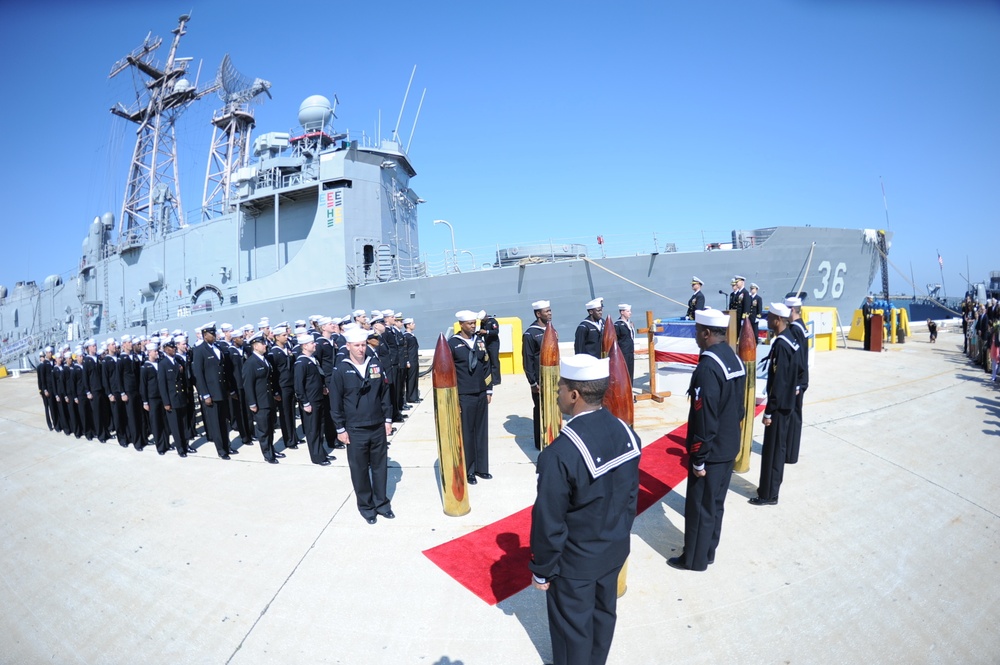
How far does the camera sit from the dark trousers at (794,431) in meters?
4.46

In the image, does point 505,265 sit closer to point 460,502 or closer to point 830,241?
point 830,241

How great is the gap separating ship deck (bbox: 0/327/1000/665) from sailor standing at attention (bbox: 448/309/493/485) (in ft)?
1.10

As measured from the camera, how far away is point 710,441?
10.3ft

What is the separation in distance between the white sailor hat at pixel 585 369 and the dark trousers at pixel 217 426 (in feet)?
19.6

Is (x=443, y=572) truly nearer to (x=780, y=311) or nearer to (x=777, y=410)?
(x=777, y=410)

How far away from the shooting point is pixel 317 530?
13.5ft

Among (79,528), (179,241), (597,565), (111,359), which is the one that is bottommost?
(79,528)

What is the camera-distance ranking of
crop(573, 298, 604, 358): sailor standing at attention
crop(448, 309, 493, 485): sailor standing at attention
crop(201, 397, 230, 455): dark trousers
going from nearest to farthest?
1. crop(448, 309, 493, 485): sailor standing at attention
2. crop(573, 298, 604, 358): sailor standing at attention
3. crop(201, 397, 230, 455): dark trousers

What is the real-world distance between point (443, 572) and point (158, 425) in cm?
569

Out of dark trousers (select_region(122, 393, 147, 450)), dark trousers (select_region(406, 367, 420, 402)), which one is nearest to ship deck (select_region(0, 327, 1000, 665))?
dark trousers (select_region(122, 393, 147, 450))

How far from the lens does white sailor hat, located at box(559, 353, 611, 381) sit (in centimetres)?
206

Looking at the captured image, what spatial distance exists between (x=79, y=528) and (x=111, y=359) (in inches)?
161

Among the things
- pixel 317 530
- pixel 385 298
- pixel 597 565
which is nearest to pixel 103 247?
pixel 385 298

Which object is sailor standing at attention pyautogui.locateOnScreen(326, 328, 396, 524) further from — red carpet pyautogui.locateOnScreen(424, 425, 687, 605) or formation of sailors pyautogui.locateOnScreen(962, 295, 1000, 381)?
formation of sailors pyautogui.locateOnScreen(962, 295, 1000, 381)
